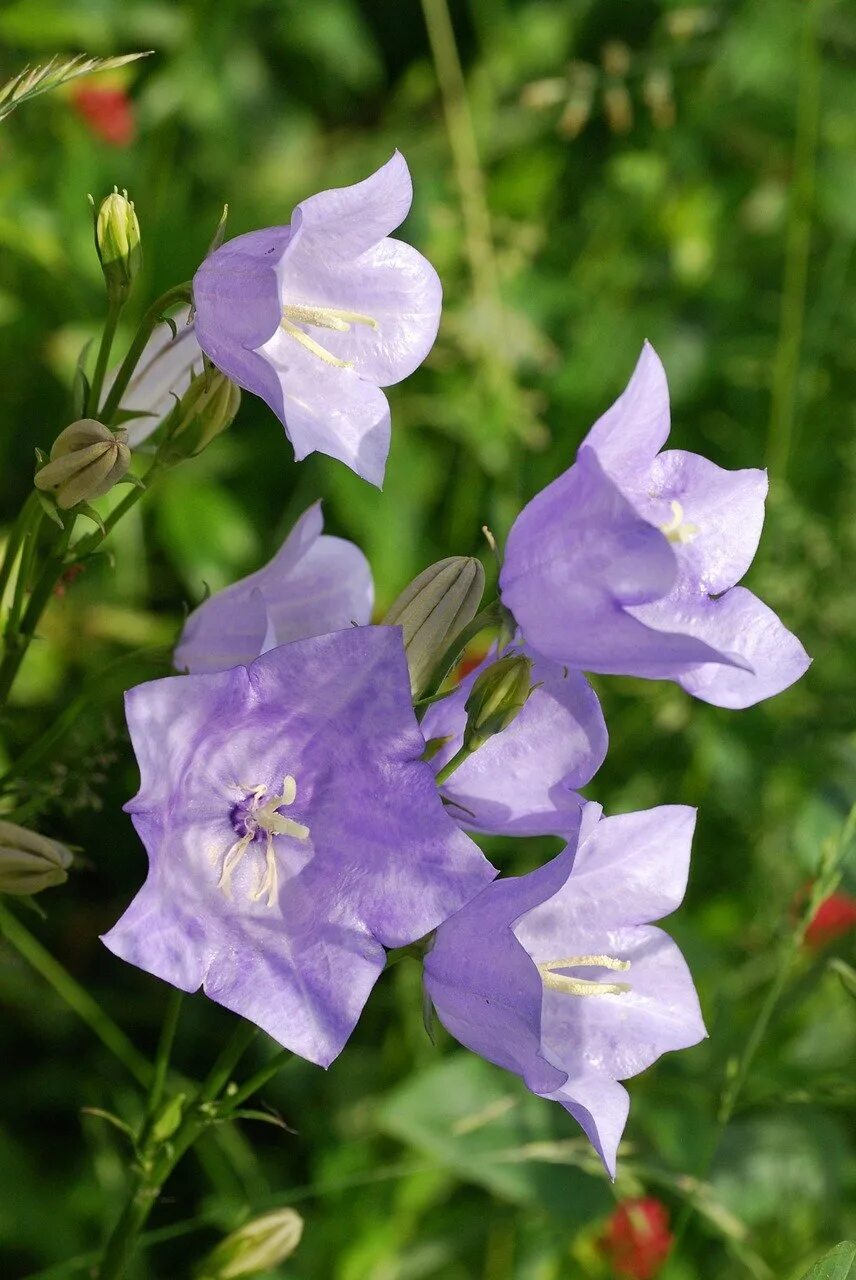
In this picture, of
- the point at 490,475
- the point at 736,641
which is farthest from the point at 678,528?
the point at 490,475

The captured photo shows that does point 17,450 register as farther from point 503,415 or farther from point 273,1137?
point 273,1137

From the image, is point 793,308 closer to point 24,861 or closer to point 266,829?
point 266,829

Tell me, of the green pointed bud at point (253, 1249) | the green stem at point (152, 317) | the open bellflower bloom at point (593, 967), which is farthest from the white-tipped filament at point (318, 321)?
the green pointed bud at point (253, 1249)

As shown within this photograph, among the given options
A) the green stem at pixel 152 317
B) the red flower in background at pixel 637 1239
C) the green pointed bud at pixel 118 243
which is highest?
the green pointed bud at pixel 118 243

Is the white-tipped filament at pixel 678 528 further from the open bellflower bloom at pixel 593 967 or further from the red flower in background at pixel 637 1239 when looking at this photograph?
Result: the red flower in background at pixel 637 1239

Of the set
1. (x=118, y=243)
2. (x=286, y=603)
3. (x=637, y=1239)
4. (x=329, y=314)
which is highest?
(x=118, y=243)

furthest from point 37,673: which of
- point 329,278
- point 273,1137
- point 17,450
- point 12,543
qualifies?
point 329,278
